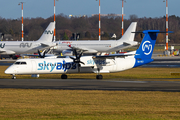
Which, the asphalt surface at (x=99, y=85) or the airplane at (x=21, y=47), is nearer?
the asphalt surface at (x=99, y=85)

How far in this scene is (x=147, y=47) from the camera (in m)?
40.3

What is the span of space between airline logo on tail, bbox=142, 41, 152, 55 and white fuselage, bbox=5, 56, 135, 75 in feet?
6.75

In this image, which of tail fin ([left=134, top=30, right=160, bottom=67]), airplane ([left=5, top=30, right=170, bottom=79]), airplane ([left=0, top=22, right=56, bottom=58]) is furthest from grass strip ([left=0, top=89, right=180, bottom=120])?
airplane ([left=0, top=22, right=56, bottom=58])

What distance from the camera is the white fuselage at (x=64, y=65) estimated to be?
3547cm

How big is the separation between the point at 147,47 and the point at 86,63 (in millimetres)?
8371

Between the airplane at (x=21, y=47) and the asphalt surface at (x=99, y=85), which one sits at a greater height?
the airplane at (x=21, y=47)

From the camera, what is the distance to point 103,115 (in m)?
15.3

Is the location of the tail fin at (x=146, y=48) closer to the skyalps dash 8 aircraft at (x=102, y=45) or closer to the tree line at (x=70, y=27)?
the skyalps dash 8 aircraft at (x=102, y=45)

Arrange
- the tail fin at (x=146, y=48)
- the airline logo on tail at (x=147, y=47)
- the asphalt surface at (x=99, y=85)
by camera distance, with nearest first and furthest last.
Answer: the asphalt surface at (x=99, y=85) < the tail fin at (x=146, y=48) < the airline logo on tail at (x=147, y=47)

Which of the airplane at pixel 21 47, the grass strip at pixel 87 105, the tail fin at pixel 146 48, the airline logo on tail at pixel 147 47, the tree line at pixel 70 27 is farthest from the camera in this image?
the tree line at pixel 70 27

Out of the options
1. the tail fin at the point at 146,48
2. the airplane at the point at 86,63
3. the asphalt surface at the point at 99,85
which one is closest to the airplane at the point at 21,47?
the airplane at the point at 86,63

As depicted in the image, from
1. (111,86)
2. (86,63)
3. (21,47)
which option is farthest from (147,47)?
(21,47)

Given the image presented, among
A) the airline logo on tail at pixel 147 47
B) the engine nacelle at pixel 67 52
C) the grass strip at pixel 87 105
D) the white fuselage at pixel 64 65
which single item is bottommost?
the grass strip at pixel 87 105

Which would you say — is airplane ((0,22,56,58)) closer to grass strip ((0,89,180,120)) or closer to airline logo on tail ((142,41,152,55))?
airline logo on tail ((142,41,152,55))
